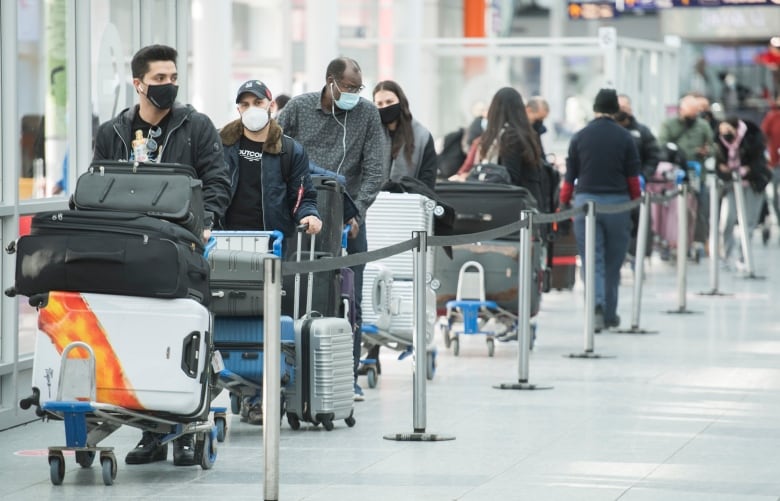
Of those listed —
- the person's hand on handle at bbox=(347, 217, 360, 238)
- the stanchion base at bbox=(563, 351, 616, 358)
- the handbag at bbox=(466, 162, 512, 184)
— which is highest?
the handbag at bbox=(466, 162, 512, 184)

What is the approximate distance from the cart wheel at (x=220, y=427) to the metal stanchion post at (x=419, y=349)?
770 mm

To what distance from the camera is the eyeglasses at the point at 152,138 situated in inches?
286

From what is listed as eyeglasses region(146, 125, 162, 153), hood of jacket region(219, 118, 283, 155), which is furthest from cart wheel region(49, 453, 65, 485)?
hood of jacket region(219, 118, 283, 155)

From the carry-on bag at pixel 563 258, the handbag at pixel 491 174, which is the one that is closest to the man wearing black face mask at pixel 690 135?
the carry-on bag at pixel 563 258

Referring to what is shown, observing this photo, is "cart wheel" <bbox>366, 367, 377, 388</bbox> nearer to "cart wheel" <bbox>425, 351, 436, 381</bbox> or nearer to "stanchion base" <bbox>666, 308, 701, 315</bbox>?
"cart wheel" <bbox>425, 351, 436, 381</bbox>

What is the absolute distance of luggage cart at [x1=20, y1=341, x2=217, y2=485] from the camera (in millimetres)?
6555

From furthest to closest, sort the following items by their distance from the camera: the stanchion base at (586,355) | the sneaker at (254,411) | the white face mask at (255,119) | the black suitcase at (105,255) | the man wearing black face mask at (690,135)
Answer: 1. the man wearing black face mask at (690,135)
2. the stanchion base at (586,355)
3. the sneaker at (254,411)
4. the white face mask at (255,119)
5. the black suitcase at (105,255)

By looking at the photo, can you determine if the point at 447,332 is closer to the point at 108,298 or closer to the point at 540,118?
the point at 540,118

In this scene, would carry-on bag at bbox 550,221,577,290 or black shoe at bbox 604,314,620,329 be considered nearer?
black shoe at bbox 604,314,620,329

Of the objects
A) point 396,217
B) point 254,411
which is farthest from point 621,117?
point 254,411

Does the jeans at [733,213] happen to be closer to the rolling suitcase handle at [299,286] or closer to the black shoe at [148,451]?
the rolling suitcase handle at [299,286]

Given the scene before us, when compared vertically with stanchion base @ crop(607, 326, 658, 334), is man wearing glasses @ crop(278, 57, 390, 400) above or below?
above

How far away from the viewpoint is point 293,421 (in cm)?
833

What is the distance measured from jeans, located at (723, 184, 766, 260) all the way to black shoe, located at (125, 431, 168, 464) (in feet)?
42.8
